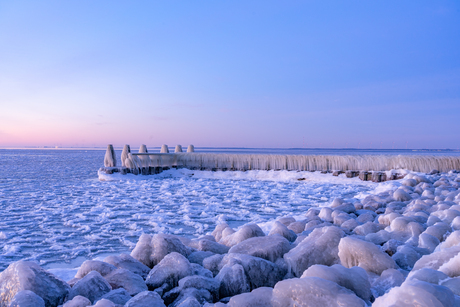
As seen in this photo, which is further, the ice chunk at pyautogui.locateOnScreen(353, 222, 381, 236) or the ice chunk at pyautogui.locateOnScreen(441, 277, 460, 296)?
the ice chunk at pyautogui.locateOnScreen(353, 222, 381, 236)

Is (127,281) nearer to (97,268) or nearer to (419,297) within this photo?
(97,268)

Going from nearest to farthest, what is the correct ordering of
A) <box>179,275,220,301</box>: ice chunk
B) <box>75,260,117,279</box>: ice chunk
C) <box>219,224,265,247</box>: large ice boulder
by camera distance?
<box>179,275,220,301</box>: ice chunk < <box>75,260,117,279</box>: ice chunk < <box>219,224,265,247</box>: large ice boulder

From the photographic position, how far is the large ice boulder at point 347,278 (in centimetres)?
165

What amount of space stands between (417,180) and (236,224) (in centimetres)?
515

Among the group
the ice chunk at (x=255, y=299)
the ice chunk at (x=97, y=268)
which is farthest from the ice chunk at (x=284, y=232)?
the ice chunk at (x=97, y=268)

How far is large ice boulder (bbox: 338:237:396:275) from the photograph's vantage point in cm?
205

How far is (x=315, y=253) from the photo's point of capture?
228cm

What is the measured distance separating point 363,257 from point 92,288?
1.80 metres

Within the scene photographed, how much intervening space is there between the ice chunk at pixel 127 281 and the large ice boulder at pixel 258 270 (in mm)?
605

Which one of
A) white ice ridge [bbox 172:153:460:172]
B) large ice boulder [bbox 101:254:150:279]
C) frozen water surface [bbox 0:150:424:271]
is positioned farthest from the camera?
white ice ridge [bbox 172:153:460:172]

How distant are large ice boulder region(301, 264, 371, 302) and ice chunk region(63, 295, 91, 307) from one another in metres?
1.26

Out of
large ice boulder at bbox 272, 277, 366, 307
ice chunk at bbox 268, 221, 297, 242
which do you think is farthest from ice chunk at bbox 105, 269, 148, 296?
ice chunk at bbox 268, 221, 297, 242

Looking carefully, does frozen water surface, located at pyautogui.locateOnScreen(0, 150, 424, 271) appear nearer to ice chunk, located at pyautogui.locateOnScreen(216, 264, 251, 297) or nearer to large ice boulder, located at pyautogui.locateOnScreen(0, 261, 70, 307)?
large ice boulder, located at pyautogui.locateOnScreen(0, 261, 70, 307)

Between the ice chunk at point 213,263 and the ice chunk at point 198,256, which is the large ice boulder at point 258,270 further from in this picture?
the ice chunk at point 198,256
